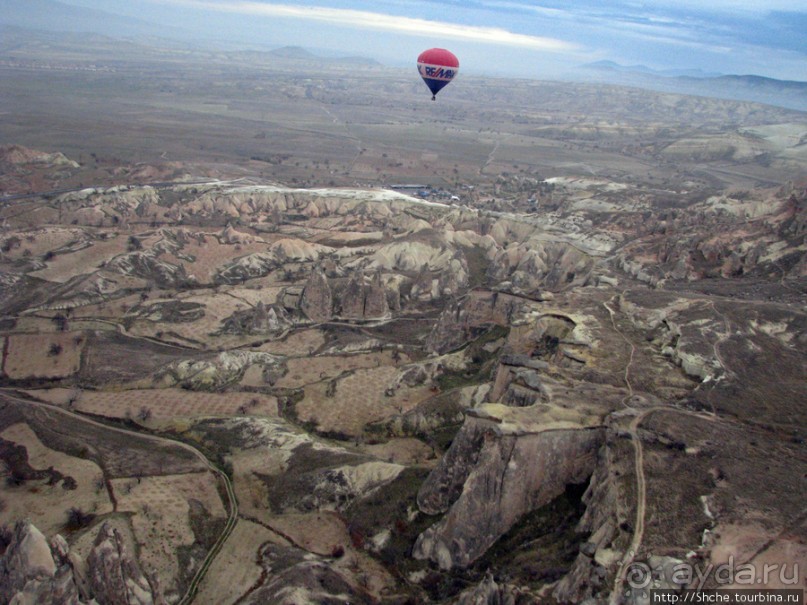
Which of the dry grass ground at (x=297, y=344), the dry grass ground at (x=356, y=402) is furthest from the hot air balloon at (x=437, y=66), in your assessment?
the dry grass ground at (x=356, y=402)

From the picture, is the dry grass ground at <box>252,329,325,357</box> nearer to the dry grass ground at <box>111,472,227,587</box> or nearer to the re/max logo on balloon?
the dry grass ground at <box>111,472,227,587</box>

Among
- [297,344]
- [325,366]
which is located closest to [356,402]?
[325,366]

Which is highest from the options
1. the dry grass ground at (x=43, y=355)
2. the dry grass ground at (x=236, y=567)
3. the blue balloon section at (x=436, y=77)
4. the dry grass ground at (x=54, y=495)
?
the blue balloon section at (x=436, y=77)

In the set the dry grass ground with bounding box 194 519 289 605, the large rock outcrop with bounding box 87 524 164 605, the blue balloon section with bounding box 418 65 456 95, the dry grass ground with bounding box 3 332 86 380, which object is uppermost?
the blue balloon section with bounding box 418 65 456 95

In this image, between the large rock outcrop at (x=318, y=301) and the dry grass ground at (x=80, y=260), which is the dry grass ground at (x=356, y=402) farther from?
the dry grass ground at (x=80, y=260)

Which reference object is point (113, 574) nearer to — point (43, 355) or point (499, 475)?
point (499, 475)

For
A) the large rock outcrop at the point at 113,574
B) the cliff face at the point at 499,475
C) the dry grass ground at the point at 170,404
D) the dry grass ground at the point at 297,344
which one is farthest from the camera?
the dry grass ground at the point at 297,344

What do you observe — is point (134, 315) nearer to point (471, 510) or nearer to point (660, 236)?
point (471, 510)

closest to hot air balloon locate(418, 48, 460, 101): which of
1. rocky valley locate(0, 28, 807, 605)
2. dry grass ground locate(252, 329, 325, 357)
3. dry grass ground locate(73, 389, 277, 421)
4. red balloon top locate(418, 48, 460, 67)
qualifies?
red balloon top locate(418, 48, 460, 67)
